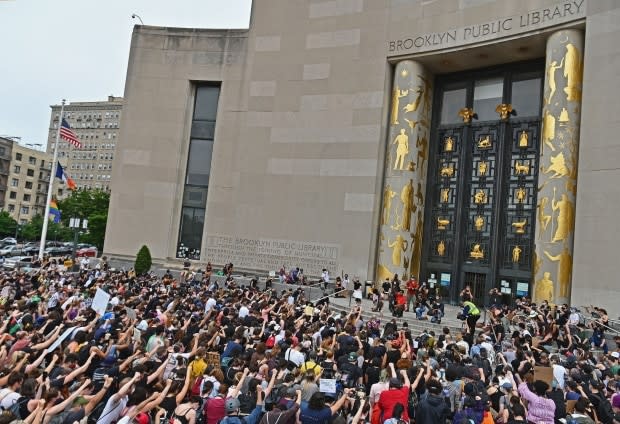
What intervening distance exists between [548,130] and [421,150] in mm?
6945

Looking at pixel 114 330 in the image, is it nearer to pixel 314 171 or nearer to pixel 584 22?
pixel 314 171

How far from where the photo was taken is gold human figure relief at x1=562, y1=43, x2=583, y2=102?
23156mm

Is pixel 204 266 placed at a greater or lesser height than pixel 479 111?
lesser

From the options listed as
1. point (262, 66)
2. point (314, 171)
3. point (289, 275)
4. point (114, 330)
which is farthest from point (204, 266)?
point (114, 330)

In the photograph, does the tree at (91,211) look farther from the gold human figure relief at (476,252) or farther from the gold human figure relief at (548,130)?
the gold human figure relief at (548,130)

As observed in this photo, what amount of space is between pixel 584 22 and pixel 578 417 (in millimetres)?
21570

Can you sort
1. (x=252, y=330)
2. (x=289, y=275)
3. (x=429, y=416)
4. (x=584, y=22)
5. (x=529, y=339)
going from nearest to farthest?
(x=429, y=416), (x=252, y=330), (x=529, y=339), (x=584, y=22), (x=289, y=275)

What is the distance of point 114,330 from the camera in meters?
9.50

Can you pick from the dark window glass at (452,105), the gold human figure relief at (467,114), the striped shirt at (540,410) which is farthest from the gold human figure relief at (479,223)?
the striped shirt at (540,410)

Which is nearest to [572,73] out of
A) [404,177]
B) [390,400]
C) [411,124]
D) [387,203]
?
[411,124]

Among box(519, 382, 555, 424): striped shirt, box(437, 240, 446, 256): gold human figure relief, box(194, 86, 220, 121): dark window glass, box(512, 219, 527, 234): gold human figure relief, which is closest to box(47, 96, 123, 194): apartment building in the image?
box(194, 86, 220, 121): dark window glass

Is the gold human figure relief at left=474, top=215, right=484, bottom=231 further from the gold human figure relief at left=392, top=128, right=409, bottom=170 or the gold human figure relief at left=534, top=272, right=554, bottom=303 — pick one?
the gold human figure relief at left=534, top=272, right=554, bottom=303

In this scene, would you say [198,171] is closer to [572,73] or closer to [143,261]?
[143,261]

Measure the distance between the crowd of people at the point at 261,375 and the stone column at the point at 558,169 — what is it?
9308mm
